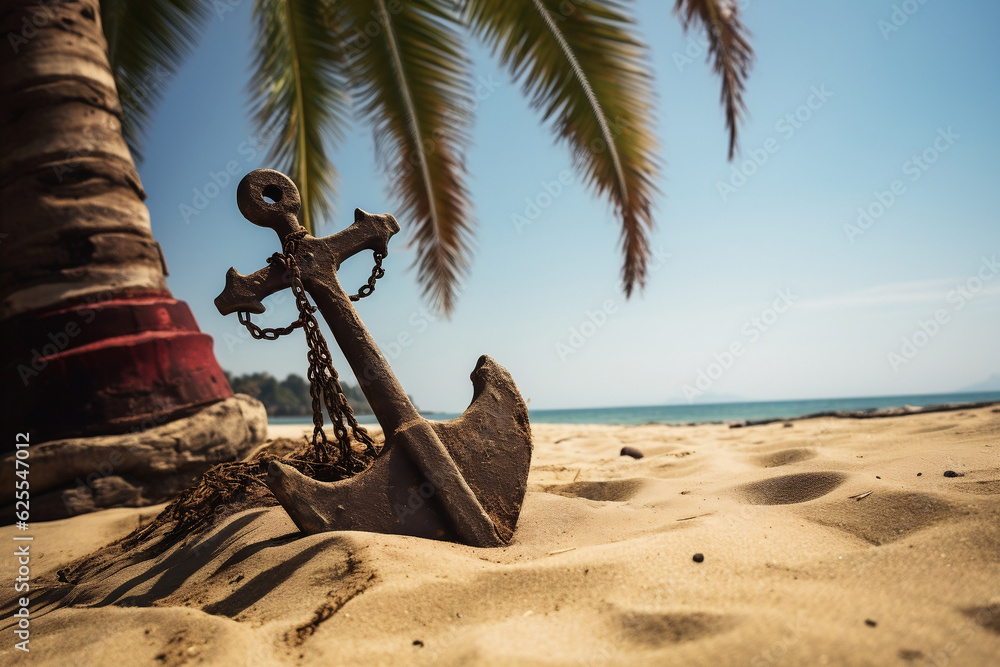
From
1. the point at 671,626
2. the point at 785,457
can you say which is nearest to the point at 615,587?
the point at 671,626

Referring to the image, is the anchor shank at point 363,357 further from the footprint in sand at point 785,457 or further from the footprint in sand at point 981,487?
the footprint in sand at point 785,457

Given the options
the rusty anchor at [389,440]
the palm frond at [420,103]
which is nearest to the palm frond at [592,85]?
the palm frond at [420,103]

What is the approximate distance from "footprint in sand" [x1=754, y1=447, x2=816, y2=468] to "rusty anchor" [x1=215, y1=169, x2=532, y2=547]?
55.4 inches

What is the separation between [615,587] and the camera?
Answer: 1218mm

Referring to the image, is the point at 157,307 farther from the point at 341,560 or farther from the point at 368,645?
the point at 368,645

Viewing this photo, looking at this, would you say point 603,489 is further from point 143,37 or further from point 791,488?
point 143,37

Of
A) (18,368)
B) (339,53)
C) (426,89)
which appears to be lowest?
(18,368)

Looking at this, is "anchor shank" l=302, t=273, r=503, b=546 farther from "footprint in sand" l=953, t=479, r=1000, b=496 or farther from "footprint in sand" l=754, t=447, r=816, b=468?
"footprint in sand" l=754, t=447, r=816, b=468

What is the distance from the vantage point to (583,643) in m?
1.00

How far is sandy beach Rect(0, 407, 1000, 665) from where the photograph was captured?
949 millimetres

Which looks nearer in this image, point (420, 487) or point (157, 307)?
point (420, 487)

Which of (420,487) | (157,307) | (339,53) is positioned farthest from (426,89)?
(420,487)

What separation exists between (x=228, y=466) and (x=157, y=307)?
1410 millimetres

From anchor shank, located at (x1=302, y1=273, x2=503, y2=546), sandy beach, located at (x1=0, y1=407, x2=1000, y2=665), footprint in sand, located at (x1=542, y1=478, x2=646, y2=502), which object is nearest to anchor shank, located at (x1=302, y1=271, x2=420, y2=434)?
anchor shank, located at (x1=302, y1=273, x2=503, y2=546)
